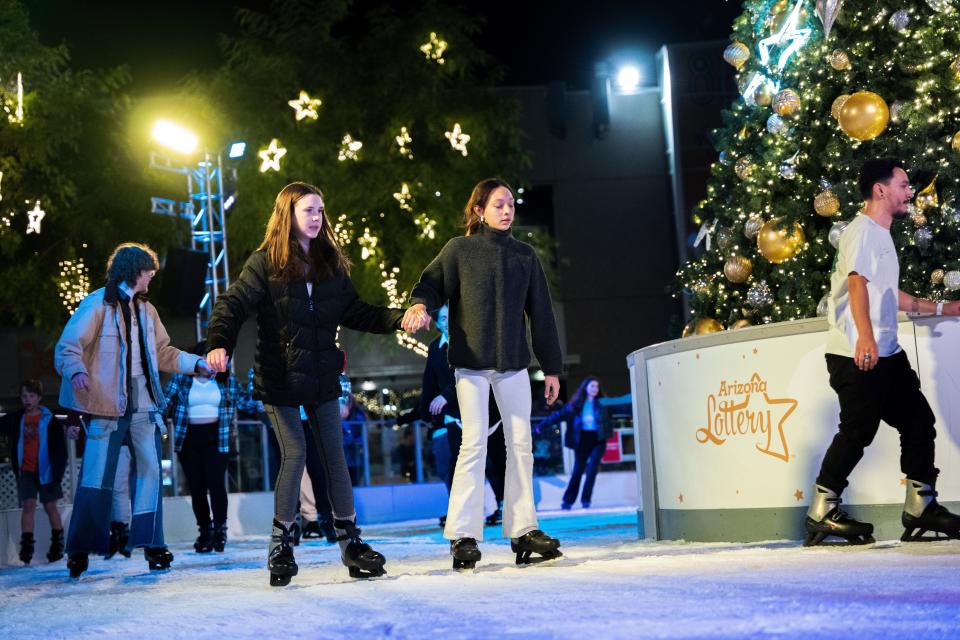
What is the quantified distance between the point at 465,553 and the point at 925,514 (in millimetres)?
2078

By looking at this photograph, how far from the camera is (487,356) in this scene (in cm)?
577

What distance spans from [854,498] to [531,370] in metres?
24.0

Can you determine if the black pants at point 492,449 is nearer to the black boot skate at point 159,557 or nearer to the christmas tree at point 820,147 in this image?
the christmas tree at point 820,147

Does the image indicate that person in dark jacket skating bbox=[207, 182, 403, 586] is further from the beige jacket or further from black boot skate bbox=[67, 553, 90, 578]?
black boot skate bbox=[67, 553, 90, 578]

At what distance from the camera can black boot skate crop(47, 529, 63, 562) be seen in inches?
404

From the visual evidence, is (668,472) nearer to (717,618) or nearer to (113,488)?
(113,488)

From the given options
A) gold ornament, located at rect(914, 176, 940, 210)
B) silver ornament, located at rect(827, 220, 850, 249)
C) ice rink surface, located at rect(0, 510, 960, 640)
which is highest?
gold ornament, located at rect(914, 176, 940, 210)

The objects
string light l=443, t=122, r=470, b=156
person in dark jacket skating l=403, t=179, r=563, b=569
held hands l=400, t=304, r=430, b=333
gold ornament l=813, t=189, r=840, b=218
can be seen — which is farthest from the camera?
string light l=443, t=122, r=470, b=156

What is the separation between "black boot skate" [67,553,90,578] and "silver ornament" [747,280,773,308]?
4313 millimetres

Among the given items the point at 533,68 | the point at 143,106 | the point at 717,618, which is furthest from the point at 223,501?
the point at 533,68

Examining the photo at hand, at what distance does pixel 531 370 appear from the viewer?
100 ft

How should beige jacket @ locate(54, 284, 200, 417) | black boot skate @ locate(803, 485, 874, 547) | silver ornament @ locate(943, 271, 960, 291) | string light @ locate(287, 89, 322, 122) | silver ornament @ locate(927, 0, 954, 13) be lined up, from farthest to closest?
string light @ locate(287, 89, 322, 122) → silver ornament @ locate(927, 0, 954, 13) → silver ornament @ locate(943, 271, 960, 291) → beige jacket @ locate(54, 284, 200, 417) → black boot skate @ locate(803, 485, 874, 547)

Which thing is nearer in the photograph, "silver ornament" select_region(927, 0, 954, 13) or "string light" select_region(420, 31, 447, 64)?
"silver ornament" select_region(927, 0, 954, 13)

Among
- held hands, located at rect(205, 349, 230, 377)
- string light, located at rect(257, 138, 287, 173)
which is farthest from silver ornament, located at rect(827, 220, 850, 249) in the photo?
string light, located at rect(257, 138, 287, 173)
